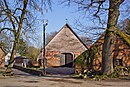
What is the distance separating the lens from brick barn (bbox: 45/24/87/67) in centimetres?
5500

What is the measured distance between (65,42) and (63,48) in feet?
4.44

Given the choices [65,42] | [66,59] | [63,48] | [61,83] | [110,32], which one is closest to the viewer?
[61,83]

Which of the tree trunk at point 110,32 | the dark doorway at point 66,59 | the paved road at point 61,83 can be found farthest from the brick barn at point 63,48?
the paved road at point 61,83

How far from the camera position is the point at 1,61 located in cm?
6750

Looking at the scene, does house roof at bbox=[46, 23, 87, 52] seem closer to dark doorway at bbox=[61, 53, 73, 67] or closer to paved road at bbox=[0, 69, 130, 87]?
dark doorway at bbox=[61, 53, 73, 67]

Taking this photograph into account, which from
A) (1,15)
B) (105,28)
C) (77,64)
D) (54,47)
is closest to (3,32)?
(1,15)

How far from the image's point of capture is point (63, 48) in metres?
55.1

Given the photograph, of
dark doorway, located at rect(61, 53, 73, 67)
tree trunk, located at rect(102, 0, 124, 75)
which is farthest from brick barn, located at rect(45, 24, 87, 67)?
tree trunk, located at rect(102, 0, 124, 75)

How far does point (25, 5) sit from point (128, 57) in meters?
14.9

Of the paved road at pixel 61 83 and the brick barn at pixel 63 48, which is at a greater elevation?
the brick barn at pixel 63 48

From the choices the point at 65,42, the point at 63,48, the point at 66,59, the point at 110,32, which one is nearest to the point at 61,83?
the point at 110,32

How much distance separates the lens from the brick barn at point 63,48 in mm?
55000

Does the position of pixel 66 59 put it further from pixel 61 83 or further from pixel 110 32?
pixel 61 83

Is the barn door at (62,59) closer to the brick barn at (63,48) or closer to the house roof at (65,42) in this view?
the brick barn at (63,48)
